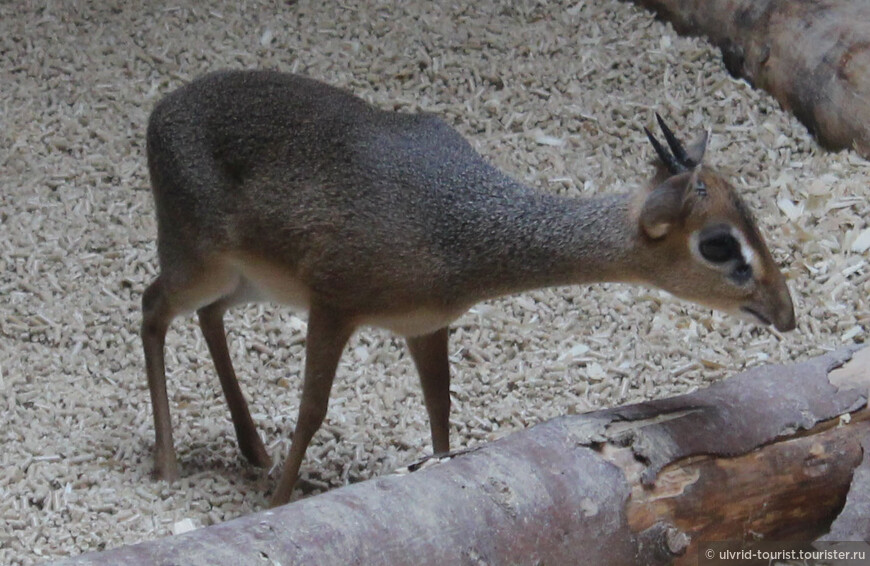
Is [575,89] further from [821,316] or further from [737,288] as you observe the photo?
[737,288]

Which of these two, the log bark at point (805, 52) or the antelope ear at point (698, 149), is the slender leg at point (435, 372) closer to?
the antelope ear at point (698, 149)

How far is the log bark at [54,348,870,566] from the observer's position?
284 centimetres

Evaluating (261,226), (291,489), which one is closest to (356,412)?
(291,489)

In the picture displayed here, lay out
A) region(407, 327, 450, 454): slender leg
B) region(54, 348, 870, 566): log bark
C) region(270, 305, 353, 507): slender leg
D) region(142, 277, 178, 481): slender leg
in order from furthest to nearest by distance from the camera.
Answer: region(142, 277, 178, 481): slender leg
region(407, 327, 450, 454): slender leg
region(270, 305, 353, 507): slender leg
region(54, 348, 870, 566): log bark

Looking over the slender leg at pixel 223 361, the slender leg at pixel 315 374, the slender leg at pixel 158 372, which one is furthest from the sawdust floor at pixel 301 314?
the slender leg at pixel 315 374

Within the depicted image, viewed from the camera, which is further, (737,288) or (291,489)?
(291,489)

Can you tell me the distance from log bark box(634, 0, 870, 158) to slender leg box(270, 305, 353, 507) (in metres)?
3.38

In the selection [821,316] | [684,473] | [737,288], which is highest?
[737,288]

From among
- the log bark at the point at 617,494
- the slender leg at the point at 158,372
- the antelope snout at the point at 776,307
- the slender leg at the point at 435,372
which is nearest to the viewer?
the log bark at the point at 617,494

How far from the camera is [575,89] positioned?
21.9ft

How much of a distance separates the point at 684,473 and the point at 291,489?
160cm

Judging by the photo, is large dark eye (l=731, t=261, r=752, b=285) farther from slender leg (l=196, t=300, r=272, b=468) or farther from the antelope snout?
slender leg (l=196, t=300, r=272, b=468)

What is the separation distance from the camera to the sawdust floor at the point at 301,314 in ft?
15.4

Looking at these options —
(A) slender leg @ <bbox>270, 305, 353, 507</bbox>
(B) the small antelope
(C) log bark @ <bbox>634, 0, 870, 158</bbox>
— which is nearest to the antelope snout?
(B) the small antelope
